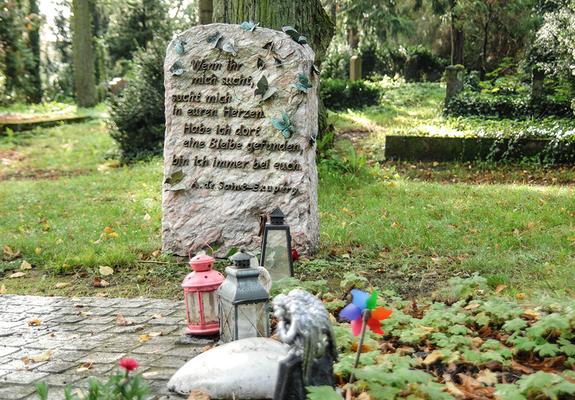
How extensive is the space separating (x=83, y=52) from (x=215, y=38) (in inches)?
661

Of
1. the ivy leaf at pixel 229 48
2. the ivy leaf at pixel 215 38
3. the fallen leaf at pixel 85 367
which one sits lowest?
the fallen leaf at pixel 85 367

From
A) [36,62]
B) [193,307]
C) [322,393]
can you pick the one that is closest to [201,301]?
[193,307]

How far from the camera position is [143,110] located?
1343cm

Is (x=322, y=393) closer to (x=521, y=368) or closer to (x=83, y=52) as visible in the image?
(x=521, y=368)

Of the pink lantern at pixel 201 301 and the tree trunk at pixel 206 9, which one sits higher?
the tree trunk at pixel 206 9

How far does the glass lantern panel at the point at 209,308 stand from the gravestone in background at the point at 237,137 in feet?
7.16

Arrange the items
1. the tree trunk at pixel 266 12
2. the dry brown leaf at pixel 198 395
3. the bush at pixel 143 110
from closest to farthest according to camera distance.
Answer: the dry brown leaf at pixel 198 395 < the tree trunk at pixel 266 12 < the bush at pixel 143 110

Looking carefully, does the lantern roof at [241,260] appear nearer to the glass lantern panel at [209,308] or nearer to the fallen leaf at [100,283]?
the glass lantern panel at [209,308]

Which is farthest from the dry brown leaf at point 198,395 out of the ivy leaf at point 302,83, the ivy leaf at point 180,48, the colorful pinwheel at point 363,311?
the ivy leaf at point 180,48

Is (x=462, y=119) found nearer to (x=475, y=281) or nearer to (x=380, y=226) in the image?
(x=380, y=226)

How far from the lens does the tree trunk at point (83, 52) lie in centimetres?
2172

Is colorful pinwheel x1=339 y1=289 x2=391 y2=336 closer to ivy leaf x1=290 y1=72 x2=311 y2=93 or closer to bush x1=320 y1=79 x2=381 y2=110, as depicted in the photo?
ivy leaf x1=290 y1=72 x2=311 y2=93

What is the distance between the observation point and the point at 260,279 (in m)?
4.39

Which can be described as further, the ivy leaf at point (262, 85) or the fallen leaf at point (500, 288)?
the ivy leaf at point (262, 85)
